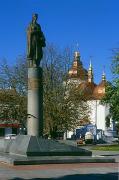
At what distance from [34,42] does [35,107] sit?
346 centimetres

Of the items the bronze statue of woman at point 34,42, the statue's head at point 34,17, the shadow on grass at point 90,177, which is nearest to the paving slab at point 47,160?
the shadow on grass at point 90,177

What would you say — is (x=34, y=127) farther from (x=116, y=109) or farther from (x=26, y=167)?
(x=116, y=109)

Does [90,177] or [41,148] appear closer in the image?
[90,177]

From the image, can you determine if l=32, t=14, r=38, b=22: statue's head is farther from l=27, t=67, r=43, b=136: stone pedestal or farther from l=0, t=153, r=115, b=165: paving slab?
l=0, t=153, r=115, b=165: paving slab

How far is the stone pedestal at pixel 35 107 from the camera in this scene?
25.1 metres

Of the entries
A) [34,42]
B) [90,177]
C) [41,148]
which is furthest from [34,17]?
[90,177]

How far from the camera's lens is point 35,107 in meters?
25.2

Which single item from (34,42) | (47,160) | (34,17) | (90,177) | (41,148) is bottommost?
(90,177)

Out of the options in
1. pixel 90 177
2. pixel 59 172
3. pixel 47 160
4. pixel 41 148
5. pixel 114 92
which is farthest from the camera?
pixel 114 92

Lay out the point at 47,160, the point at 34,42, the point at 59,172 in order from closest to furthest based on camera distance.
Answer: the point at 59,172 < the point at 47,160 < the point at 34,42

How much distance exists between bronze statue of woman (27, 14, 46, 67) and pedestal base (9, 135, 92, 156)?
404 centimetres

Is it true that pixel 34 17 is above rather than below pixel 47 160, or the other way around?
above

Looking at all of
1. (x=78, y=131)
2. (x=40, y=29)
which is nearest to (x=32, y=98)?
(x=40, y=29)

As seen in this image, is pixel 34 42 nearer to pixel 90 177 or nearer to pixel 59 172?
pixel 59 172
